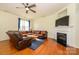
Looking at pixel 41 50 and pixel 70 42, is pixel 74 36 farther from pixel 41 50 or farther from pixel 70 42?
pixel 41 50

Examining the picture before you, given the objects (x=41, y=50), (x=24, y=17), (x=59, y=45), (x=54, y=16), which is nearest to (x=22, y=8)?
(x=24, y=17)

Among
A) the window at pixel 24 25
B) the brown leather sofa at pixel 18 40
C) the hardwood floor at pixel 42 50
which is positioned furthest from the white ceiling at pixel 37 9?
the hardwood floor at pixel 42 50

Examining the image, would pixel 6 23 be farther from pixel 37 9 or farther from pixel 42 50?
pixel 42 50

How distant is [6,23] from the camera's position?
2.02 metres

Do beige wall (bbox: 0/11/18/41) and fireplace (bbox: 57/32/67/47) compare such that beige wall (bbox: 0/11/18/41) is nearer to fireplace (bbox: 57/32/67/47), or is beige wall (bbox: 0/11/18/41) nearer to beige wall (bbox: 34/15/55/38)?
beige wall (bbox: 34/15/55/38)

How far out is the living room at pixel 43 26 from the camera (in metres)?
1.91

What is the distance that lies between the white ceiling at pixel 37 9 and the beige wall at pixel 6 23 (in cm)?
10

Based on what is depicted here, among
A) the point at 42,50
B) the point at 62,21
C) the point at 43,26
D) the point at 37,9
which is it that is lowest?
the point at 42,50

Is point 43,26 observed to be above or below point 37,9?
below

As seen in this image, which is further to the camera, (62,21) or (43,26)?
(43,26)

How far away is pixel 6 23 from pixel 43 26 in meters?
0.78

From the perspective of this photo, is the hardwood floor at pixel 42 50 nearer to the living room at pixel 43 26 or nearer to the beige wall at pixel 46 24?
the living room at pixel 43 26

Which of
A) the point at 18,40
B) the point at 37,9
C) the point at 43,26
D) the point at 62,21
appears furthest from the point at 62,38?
the point at 18,40

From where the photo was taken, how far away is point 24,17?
2.08 metres
